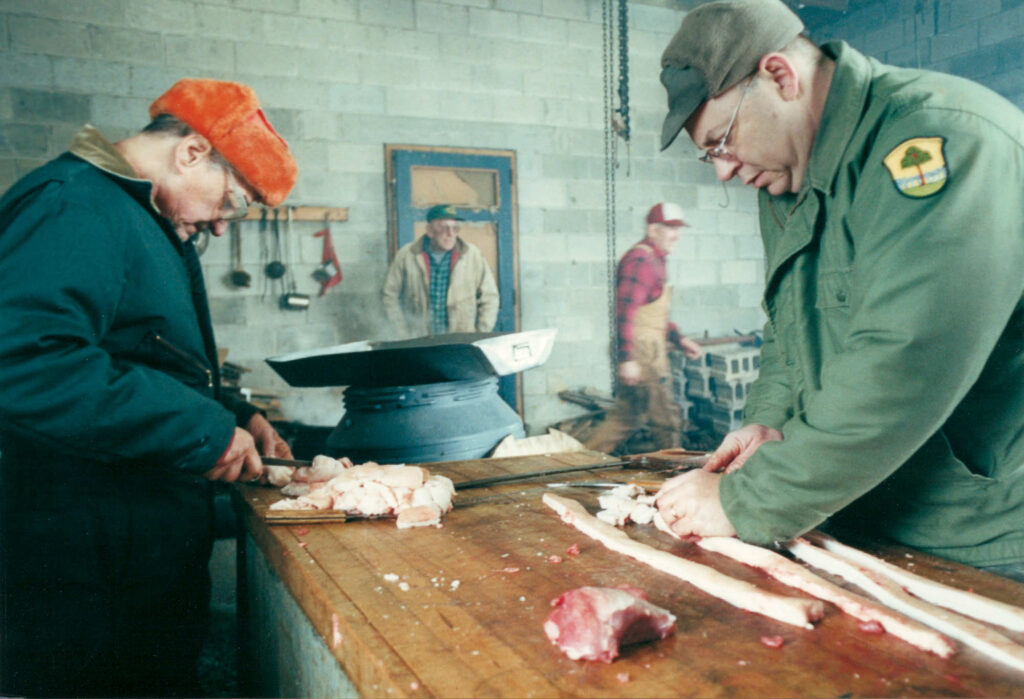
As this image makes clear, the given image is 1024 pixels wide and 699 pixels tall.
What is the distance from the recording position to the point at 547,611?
134 cm

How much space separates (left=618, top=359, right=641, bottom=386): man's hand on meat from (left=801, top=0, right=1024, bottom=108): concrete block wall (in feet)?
12.5

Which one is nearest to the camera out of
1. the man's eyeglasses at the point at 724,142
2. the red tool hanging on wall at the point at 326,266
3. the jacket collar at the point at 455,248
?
the man's eyeglasses at the point at 724,142

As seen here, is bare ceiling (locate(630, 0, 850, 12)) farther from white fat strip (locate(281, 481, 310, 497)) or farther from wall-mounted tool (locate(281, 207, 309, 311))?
white fat strip (locate(281, 481, 310, 497))

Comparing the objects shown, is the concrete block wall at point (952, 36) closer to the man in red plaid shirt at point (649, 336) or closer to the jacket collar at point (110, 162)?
the man in red plaid shirt at point (649, 336)

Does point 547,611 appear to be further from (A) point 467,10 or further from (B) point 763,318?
(B) point 763,318

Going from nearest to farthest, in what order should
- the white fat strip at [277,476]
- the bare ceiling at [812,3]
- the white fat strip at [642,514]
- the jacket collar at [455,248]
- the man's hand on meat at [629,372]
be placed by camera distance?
the white fat strip at [642,514], the white fat strip at [277,476], the jacket collar at [455,248], the bare ceiling at [812,3], the man's hand on meat at [629,372]

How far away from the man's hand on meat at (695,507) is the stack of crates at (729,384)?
606 centimetres

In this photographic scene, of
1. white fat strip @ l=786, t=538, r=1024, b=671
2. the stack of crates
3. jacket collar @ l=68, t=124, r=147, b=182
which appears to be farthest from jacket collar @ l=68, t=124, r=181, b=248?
the stack of crates

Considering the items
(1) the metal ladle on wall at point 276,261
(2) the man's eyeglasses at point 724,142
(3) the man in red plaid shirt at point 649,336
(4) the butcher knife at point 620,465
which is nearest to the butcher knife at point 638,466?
(4) the butcher knife at point 620,465

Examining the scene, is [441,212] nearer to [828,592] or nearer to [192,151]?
[192,151]

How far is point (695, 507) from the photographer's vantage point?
163 cm

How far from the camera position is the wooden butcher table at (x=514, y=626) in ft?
3.53

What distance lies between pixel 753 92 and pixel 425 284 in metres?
5.26

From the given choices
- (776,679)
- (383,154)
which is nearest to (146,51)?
(383,154)
